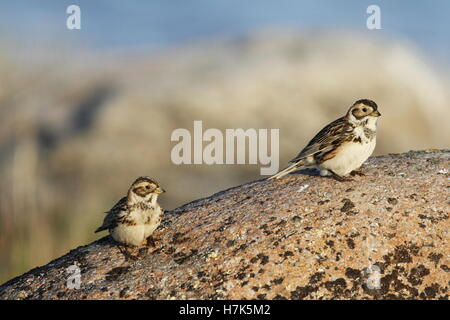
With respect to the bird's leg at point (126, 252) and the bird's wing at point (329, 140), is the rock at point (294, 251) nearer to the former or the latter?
the bird's leg at point (126, 252)

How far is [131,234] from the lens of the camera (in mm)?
6996

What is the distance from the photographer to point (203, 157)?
1789 centimetres

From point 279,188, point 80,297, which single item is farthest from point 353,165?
point 80,297

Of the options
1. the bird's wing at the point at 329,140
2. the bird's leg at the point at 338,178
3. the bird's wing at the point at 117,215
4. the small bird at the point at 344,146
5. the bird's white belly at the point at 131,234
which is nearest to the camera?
the bird's white belly at the point at 131,234

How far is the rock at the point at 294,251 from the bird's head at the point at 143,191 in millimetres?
467

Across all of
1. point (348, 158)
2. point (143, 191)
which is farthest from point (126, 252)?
point (348, 158)

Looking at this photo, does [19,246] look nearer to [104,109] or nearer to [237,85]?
[104,109]

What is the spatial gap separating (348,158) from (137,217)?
264 cm

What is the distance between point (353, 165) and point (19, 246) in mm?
6266

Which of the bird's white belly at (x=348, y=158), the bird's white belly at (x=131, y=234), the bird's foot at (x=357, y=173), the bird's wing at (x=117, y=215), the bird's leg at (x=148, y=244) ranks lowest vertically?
the bird's leg at (x=148, y=244)


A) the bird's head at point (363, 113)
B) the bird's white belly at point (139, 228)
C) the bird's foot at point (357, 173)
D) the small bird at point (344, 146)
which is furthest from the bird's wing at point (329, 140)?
the bird's white belly at point (139, 228)

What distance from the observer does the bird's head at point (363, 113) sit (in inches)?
323

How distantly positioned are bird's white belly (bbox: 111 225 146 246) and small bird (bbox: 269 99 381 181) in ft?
7.13

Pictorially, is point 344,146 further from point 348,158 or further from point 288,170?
point 288,170
